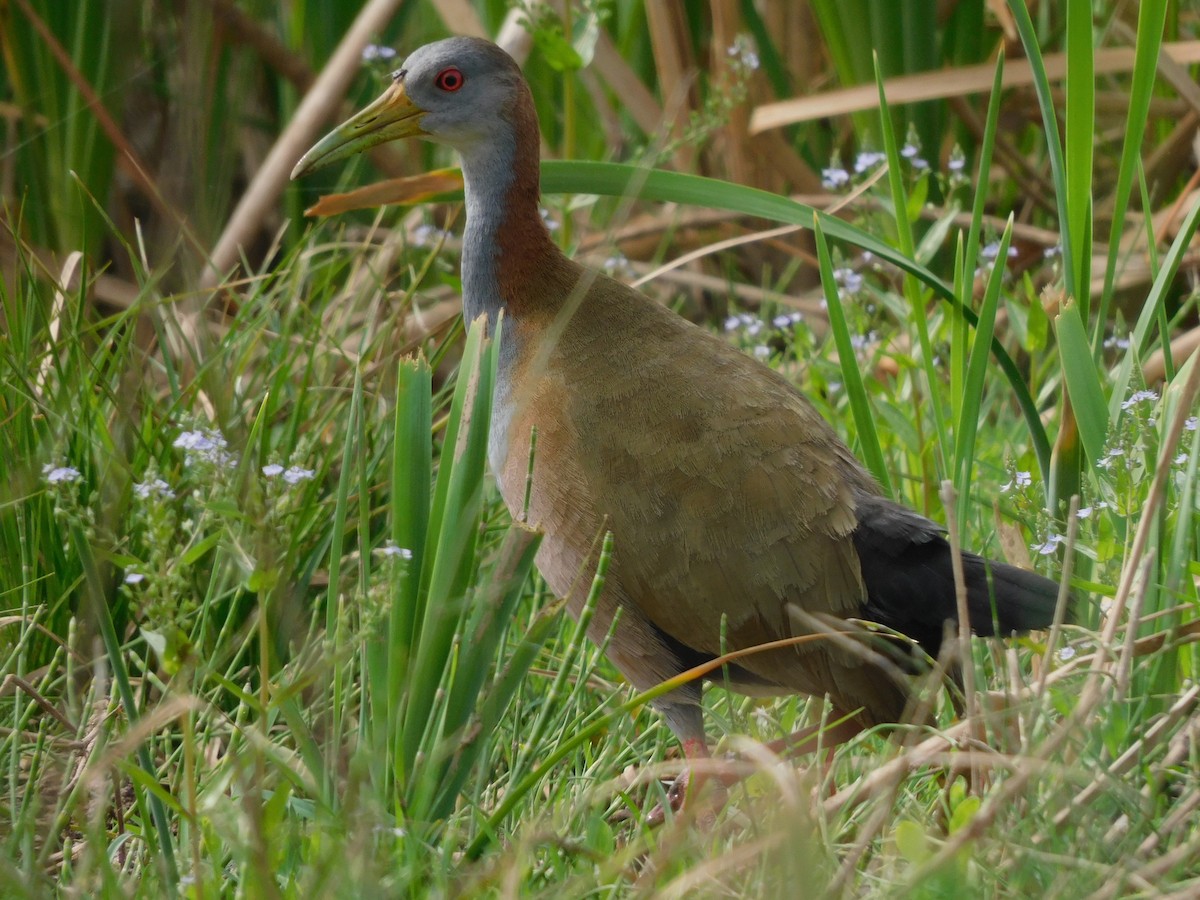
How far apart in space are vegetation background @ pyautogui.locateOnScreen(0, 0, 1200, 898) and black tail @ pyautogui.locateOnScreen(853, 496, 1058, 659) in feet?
0.31

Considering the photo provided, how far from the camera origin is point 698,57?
4.34 m

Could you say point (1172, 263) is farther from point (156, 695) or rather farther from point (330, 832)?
point (156, 695)

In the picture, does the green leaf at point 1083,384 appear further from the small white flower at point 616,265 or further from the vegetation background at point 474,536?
the small white flower at point 616,265

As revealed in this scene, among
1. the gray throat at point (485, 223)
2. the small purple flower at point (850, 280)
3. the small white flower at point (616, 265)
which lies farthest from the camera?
the small white flower at point (616, 265)

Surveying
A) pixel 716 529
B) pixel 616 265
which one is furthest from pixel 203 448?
pixel 616 265

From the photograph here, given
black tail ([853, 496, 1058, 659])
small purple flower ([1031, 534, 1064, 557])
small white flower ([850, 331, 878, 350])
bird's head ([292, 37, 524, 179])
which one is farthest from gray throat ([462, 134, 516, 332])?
small purple flower ([1031, 534, 1064, 557])

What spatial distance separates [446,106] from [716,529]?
963mm

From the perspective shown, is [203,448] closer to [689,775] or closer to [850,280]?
[689,775]

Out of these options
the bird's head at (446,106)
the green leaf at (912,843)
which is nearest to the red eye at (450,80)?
the bird's head at (446,106)

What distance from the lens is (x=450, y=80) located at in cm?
255

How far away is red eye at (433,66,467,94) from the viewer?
2543 millimetres

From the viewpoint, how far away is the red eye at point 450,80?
2543 millimetres

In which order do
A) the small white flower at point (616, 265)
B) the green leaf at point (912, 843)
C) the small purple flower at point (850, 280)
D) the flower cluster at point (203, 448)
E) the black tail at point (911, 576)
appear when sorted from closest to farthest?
the green leaf at point (912, 843), the flower cluster at point (203, 448), the black tail at point (911, 576), the small purple flower at point (850, 280), the small white flower at point (616, 265)

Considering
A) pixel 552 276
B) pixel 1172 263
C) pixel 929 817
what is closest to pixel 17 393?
pixel 552 276
